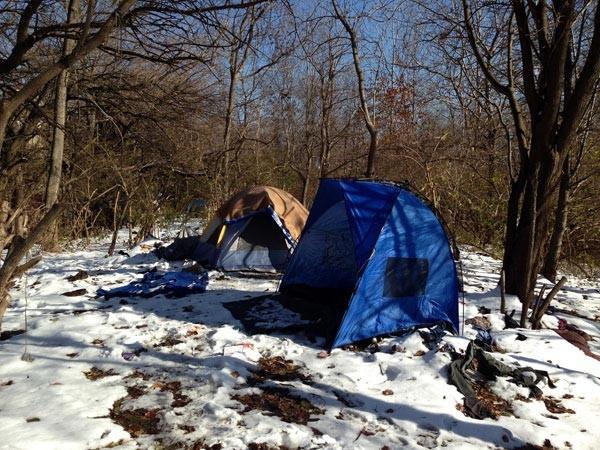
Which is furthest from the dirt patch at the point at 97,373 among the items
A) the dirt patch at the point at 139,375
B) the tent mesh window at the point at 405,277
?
the tent mesh window at the point at 405,277

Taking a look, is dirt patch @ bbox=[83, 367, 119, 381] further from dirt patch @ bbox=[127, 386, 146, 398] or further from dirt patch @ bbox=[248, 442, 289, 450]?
dirt patch @ bbox=[248, 442, 289, 450]

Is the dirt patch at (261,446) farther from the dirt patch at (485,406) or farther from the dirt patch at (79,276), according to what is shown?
the dirt patch at (79,276)

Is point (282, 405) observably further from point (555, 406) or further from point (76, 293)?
point (76, 293)

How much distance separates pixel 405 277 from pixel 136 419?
3318 millimetres

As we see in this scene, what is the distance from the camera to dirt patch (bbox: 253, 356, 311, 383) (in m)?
4.54

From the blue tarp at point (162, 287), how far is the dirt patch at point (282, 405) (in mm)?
3390

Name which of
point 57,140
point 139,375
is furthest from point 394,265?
point 57,140

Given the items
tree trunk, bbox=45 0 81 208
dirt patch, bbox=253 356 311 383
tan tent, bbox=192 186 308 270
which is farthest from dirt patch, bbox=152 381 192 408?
tree trunk, bbox=45 0 81 208

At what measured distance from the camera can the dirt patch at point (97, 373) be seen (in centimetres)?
433

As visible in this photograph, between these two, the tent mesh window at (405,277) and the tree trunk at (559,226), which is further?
the tree trunk at (559,226)

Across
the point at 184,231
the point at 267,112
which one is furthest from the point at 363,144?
the point at 184,231

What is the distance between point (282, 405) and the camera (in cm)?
402

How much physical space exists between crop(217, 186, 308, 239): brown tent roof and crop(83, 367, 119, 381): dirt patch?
15.4 feet

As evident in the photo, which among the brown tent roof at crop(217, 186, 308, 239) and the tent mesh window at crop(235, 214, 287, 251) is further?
the tent mesh window at crop(235, 214, 287, 251)
